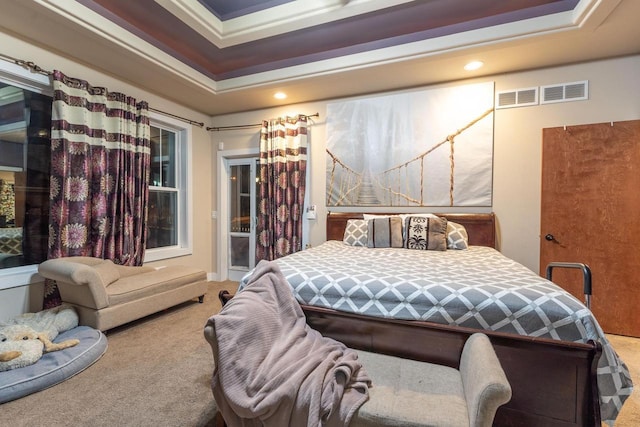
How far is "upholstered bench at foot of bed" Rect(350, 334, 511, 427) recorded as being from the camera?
997 millimetres

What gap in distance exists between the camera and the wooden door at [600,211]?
2629mm

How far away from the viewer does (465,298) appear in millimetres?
1441

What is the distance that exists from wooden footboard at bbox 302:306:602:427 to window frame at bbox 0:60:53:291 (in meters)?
3.06

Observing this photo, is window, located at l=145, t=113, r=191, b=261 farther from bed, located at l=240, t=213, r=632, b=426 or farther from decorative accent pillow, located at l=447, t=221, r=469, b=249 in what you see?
decorative accent pillow, located at l=447, t=221, r=469, b=249

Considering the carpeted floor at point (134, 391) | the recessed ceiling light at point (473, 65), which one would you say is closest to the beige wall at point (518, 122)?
the recessed ceiling light at point (473, 65)

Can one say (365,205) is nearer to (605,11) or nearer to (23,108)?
(605,11)

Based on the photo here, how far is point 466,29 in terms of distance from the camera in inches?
101

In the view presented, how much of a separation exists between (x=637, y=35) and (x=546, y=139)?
3.15ft

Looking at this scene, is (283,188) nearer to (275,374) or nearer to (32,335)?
(32,335)

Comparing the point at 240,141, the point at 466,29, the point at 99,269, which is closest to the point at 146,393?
the point at 99,269

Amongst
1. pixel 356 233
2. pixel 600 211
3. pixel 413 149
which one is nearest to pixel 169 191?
pixel 356 233

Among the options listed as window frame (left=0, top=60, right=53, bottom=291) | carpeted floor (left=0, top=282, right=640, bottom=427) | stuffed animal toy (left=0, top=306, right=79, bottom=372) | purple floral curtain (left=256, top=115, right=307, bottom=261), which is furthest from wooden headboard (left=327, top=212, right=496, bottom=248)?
window frame (left=0, top=60, right=53, bottom=291)

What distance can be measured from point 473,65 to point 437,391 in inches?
118

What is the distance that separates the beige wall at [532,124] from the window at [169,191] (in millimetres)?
3898
